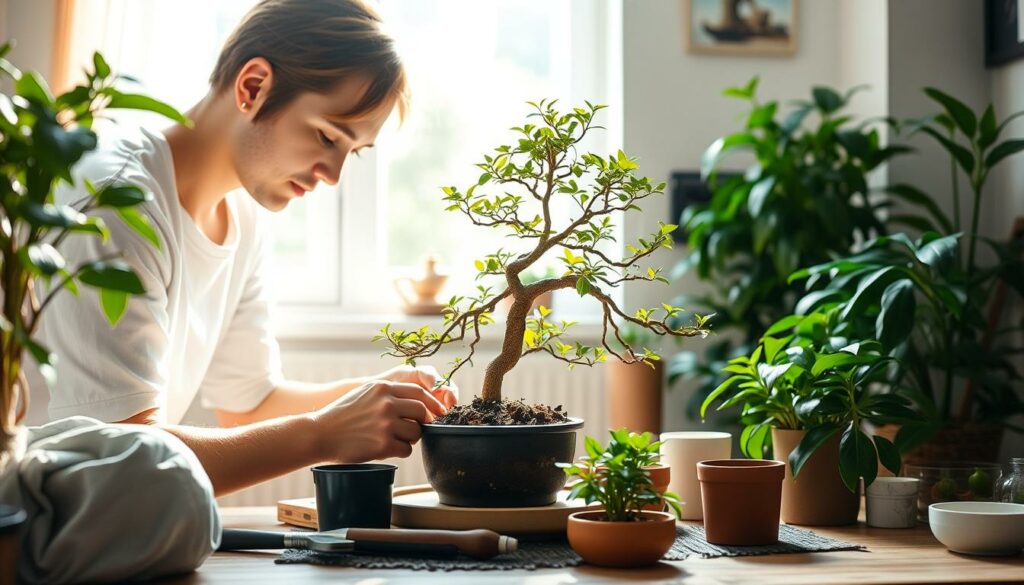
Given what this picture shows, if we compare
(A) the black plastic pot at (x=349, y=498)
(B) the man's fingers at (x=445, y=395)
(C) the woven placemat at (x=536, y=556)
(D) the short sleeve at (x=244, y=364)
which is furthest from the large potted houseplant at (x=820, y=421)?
(D) the short sleeve at (x=244, y=364)

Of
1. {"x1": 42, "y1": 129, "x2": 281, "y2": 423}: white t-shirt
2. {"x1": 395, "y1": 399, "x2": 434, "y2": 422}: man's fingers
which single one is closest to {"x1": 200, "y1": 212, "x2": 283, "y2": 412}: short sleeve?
{"x1": 42, "y1": 129, "x2": 281, "y2": 423}: white t-shirt

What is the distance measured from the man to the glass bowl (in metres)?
0.67

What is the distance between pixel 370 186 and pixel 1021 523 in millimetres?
2453

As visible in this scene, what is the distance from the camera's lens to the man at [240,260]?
1.39 m

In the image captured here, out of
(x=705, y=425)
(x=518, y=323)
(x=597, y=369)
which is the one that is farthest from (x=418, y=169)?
(x=518, y=323)

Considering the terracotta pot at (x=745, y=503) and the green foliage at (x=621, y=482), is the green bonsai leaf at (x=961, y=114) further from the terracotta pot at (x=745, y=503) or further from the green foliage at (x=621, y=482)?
the green foliage at (x=621, y=482)

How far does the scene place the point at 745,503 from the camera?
1219 millimetres

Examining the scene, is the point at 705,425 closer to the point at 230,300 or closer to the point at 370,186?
the point at 370,186

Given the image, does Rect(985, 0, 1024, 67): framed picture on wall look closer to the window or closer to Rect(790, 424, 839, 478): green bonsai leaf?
the window

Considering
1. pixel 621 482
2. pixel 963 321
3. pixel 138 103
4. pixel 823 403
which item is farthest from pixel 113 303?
pixel 963 321

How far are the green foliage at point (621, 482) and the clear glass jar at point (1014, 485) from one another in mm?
495

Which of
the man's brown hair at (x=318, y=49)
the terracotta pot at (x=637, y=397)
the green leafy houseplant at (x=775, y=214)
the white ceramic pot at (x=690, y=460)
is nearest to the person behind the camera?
the white ceramic pot at (x=690, y=460)

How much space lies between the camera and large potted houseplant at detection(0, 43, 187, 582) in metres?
0.84

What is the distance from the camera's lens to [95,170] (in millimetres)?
1552
